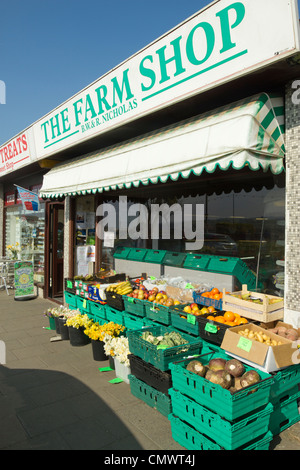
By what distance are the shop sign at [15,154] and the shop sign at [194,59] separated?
3.63 meters

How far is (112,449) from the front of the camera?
10.8 ft

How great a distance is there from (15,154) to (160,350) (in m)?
9.34

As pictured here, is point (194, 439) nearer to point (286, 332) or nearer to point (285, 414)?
point (285, 414)

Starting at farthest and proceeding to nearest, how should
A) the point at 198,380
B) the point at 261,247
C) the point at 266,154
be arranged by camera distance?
1. the point at 261,247
2. the point at 266,154
3. the point at 198,380

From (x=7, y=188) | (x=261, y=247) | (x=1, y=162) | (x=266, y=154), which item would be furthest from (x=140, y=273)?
Answer: (x=7, y=188)

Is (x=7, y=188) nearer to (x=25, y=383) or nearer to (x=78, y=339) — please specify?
(x=78, y=339)

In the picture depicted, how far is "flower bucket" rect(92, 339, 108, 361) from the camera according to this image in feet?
18.1

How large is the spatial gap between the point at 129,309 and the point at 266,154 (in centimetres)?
335

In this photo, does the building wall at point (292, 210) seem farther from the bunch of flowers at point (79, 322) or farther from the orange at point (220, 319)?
the bunch of flowers at point (79, 322)

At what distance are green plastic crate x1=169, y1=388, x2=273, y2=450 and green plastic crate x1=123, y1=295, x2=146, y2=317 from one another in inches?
84.8

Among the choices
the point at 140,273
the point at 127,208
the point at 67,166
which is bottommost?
the point at 140,273

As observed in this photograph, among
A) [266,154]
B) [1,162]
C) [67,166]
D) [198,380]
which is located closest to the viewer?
[198,380]

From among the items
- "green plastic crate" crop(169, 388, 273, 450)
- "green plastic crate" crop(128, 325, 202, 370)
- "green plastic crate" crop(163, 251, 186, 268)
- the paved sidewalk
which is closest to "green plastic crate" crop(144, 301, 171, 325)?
"green plastic crate" crop(128, 325, 202, 370)

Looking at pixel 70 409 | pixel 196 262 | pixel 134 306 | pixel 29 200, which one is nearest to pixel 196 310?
pixel 134 306
